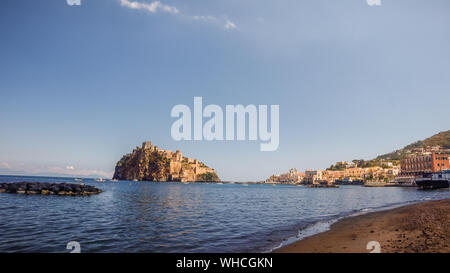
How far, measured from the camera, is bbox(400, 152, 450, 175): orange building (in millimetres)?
119250

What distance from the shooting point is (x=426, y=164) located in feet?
422

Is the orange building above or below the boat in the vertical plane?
above

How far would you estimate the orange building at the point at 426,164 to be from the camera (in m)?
119

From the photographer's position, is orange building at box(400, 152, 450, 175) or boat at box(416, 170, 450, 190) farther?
orange building at box(400, 152, 450, 175)

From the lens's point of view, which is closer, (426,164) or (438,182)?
(438,182)

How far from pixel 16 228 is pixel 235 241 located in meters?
15.9

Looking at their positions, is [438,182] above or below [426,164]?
below

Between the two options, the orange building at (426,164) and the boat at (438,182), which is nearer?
the boat at (438,182)

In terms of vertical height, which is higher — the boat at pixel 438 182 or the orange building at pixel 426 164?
the orange building at pixel 426 164

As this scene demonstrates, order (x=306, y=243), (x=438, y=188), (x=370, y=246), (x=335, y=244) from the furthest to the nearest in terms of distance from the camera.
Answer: (x=438, y=188), (x=306, y=243), (x=335, y=244), (x=370, y=246)
